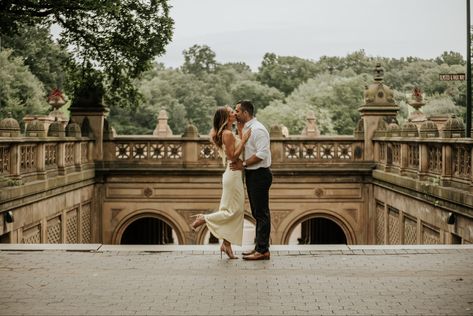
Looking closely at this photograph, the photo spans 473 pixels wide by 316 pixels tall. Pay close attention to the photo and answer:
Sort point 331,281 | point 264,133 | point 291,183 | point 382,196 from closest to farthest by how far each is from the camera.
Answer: point 331,281, point 264,133, point 382,196, point 291,183

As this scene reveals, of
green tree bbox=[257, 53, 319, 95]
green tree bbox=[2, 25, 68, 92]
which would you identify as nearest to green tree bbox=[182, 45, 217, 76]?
green tree bbox=[257, 53, 319, 95]

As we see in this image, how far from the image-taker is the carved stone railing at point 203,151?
71.8ft

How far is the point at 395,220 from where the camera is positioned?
730 inches

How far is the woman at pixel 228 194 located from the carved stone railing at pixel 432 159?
4309 mm

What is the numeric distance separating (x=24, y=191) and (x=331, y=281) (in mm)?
7240

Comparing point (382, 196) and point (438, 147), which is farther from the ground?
point (438, 147)

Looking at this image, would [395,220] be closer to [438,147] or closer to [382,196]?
[382,196]

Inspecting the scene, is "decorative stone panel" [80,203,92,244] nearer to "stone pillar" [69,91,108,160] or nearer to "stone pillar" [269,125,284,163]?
"stone pillar" [69,91,108,160]

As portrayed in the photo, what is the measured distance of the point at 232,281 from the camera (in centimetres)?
889

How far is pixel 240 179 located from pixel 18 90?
162 ft

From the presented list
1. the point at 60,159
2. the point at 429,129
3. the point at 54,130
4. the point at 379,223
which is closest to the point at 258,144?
the point at 429,129

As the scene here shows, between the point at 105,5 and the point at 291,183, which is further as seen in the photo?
the point at 291,183

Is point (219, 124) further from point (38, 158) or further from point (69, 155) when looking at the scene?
point (69, 155)

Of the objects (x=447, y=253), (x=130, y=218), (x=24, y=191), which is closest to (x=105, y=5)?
(x=24, y=191)
